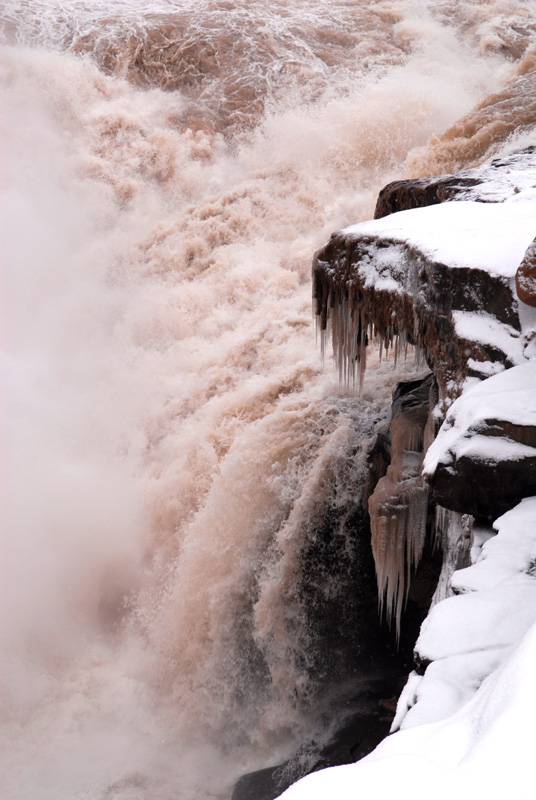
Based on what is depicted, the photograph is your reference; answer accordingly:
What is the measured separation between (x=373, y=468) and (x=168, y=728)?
107 inches

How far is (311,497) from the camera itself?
16.5 ft

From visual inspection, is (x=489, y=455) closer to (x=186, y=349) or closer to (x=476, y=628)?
(x=476, y=628)

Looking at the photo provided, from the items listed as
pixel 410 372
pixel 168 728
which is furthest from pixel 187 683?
pixel 410 372

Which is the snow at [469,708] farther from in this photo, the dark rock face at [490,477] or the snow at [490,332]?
the snow at [490,332]

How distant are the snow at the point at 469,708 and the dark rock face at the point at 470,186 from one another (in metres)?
3.00

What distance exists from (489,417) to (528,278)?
0.75 metres

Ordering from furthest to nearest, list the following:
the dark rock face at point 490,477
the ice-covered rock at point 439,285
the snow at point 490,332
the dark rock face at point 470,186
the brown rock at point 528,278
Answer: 1. the dark rock face at point 470,186
2. the ice-covered rock at point 439,285
3. the snow at point 490,332
4. the brown rock at point 528,278
5. the dark rock face at point 490,477

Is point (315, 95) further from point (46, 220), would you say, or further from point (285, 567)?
point (285, 567)

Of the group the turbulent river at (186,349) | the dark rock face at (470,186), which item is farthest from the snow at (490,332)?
the turbulent river at (186,349)

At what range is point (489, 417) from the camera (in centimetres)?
246

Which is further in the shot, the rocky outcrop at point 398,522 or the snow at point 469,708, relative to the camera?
the rocky outcrop at point 398,522

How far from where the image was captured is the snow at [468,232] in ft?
10.4

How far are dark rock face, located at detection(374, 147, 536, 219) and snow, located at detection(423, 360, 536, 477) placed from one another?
6.63ft

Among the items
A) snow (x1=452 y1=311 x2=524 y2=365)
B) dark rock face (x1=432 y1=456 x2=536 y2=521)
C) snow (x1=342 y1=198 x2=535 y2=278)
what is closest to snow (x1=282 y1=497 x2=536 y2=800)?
dark rock face (x1=432 y1=456 x2=536 y2=521)
